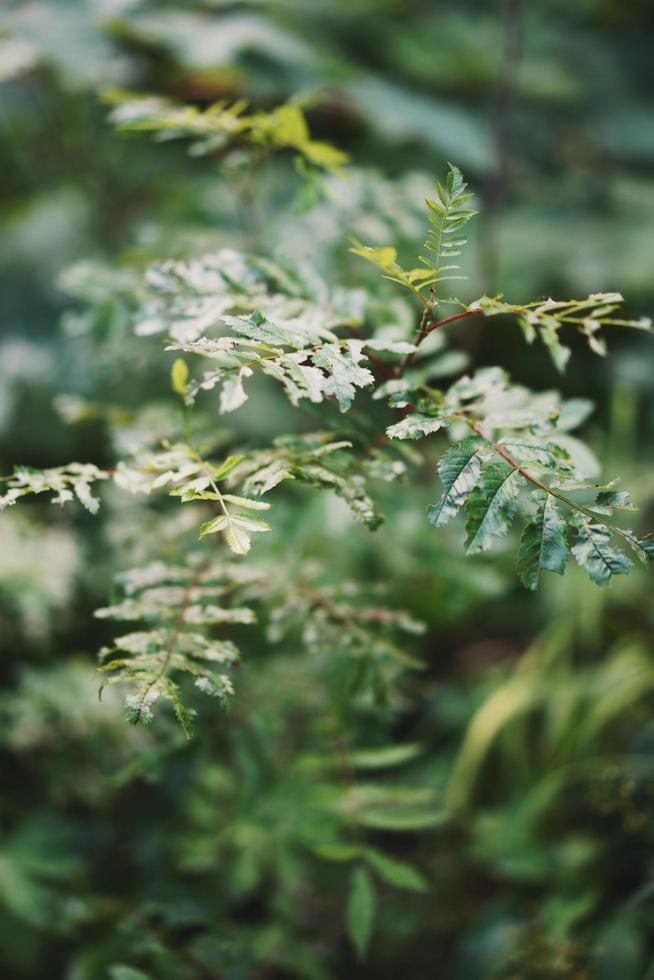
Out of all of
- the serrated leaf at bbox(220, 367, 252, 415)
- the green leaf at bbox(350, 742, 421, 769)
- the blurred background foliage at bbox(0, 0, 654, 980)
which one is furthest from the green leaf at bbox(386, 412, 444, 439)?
the green leaf at bbox(350, 742, 421, 769)

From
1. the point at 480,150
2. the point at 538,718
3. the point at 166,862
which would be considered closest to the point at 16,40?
the point at 480,150

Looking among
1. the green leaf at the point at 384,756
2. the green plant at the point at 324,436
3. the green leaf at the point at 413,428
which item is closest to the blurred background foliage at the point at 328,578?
the green leaf at the point at 384,756

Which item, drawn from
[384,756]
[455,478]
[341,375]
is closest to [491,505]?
[455,478]

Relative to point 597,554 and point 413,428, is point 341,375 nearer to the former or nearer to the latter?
point 413,428

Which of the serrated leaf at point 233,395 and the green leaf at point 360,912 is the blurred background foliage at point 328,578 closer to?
the green leaf at point 360,912

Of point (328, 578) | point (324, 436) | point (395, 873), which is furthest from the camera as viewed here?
point (328, 578)

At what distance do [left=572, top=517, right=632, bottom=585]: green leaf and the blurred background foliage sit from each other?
375 mm

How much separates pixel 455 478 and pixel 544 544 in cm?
8

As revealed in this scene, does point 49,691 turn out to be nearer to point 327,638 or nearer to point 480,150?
point 327,638

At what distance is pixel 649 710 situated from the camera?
1.48 meters

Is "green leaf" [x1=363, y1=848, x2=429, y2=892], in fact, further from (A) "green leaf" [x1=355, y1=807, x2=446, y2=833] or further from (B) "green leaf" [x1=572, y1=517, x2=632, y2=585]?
(B) "green leaf" [x1=572, y1=517, x2=632, y2=585]

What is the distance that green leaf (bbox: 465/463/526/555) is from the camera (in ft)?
1.73

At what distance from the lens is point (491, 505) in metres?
0.54

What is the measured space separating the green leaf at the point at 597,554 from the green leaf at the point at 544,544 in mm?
11
